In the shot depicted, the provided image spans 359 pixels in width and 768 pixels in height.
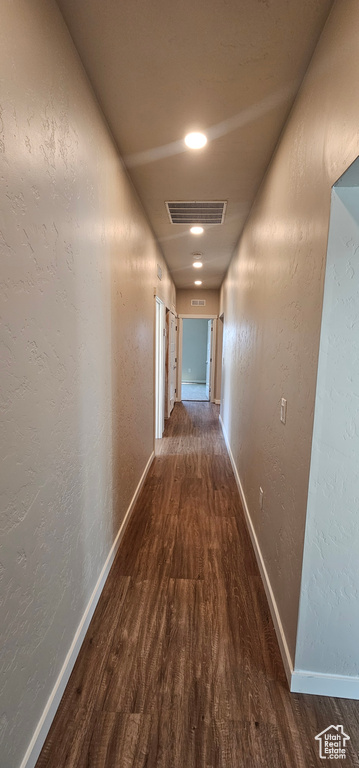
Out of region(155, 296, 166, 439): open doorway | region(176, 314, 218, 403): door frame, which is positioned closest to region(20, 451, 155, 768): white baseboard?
region(155, 296, 166, 439): open doorway

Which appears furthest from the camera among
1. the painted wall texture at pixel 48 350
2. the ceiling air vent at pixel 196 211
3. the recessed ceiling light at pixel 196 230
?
the recessed ceiling light at pixel 196 230

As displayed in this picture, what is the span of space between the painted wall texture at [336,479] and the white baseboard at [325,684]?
0.07 ft

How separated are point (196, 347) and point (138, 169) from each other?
7.93 metres

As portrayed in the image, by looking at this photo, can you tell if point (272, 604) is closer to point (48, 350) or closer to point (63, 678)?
point (63, 678)

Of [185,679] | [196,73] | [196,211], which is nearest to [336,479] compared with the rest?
[185,679]

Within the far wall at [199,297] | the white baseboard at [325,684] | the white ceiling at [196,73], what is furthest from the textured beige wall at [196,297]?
the white baseboard at [325,684]

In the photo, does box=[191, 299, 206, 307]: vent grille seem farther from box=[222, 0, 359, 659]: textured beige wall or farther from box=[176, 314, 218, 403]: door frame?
box=[222, 0, 359, 659]: textured beige wall

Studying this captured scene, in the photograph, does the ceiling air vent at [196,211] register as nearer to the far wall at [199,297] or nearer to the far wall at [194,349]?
the far wall at [199,297]

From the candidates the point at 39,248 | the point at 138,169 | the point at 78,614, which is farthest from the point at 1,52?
the point at 78,614

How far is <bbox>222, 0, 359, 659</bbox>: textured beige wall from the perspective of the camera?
3.26 ft

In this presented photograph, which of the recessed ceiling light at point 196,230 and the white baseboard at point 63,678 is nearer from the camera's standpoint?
the white baseboard at point 63,678

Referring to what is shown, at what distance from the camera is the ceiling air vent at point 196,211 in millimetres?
2643

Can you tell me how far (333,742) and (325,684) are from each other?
0.16m

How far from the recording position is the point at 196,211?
2812 mm
